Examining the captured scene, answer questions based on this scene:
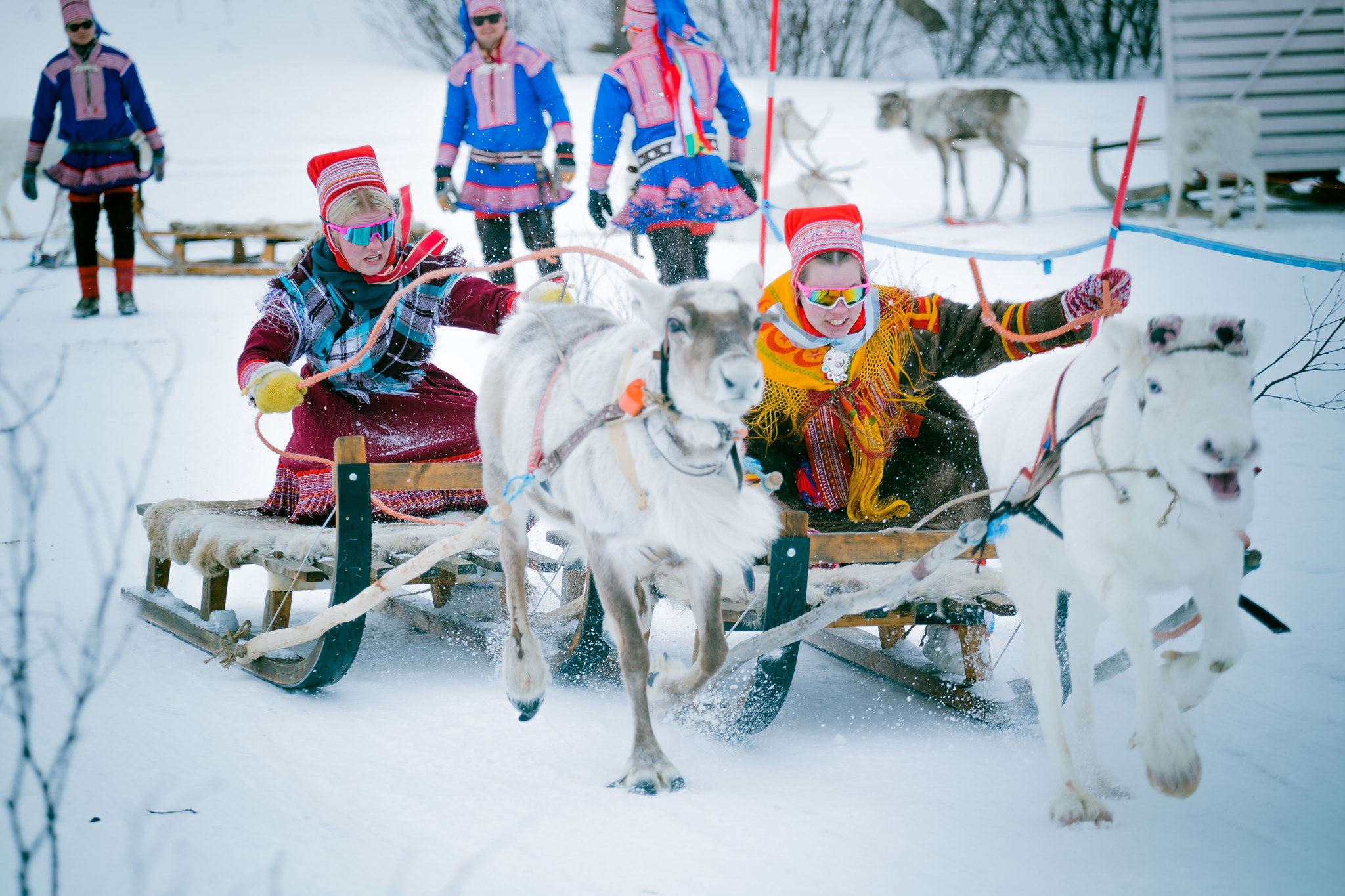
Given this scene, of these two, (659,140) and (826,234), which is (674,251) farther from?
(826,234)

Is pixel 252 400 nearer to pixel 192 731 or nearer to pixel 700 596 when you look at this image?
pixel 192 731

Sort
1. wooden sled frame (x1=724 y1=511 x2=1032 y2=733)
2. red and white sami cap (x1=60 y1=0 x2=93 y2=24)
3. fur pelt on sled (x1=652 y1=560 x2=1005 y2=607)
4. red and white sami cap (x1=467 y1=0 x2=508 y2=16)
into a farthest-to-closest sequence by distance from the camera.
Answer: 1. red and white sami cap (x1=60 y1=0 x2=93 y2=24)
2. red and white sami cap (x1=467 y1=0 x2=508 y2=16)
3. fur pelt on sled (x1=652 y1=560 x2=1005 y2=607)
4. wooden sled frame (x1=724 y1=511 x2=1032 y2=733)

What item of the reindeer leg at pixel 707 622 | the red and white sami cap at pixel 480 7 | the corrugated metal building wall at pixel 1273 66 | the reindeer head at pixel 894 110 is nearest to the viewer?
the reindeer leg at pixel 707 622

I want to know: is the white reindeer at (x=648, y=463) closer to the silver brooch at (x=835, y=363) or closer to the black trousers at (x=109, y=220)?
the silver brooch at (x=835, y=363)

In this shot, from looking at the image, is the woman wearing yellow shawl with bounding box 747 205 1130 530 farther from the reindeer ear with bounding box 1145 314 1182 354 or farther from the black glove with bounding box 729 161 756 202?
the black glove with bounding box 729 161 756 202

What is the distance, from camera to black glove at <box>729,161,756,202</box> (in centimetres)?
616

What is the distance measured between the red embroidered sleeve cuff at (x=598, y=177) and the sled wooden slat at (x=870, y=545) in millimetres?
3319

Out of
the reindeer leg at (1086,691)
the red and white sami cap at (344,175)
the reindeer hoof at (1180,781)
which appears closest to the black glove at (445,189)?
the red and white sami cap at (344,175)

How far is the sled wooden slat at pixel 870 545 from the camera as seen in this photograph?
3195 mm

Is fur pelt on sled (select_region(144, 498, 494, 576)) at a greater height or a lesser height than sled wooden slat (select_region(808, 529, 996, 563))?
lesser

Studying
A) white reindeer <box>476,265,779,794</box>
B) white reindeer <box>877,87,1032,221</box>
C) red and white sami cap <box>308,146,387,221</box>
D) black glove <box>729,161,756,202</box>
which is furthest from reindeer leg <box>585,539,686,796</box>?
white reindeer <box>877,87,1032,221</box>

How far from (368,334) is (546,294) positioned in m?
0.73

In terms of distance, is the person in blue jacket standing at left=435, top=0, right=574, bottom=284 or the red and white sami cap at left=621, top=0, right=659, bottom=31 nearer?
the red and white sami cap at left=621, top=0, right=659, bottom=31

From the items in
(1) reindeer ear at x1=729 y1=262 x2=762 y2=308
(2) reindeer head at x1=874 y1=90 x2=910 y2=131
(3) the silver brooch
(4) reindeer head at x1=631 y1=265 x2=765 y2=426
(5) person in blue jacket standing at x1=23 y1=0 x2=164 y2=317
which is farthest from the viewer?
(2) reindeer head at x1=874 y1=90 x2=910 y2=131
